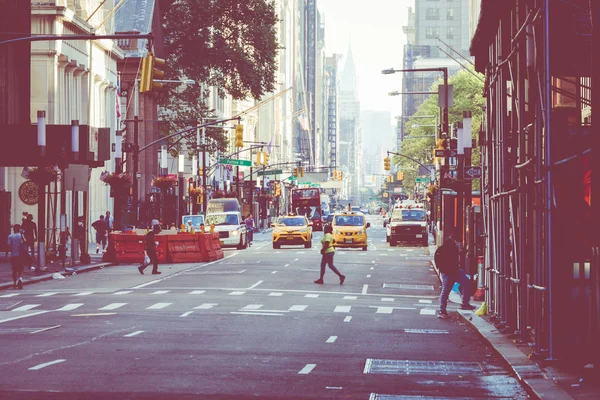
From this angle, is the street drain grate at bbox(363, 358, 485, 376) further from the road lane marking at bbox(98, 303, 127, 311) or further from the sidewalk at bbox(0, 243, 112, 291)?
the sidewalk at bbox(0, 243, 112, 291)

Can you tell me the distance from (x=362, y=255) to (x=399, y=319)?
105 ft

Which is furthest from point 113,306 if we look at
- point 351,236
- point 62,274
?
point 351,236

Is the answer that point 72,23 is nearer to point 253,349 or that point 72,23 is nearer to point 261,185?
point 253,349

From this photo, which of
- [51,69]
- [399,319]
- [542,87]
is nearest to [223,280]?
[399,319]

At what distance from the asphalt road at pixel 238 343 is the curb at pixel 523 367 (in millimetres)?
175

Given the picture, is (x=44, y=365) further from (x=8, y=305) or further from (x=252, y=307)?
(x=8, y=305)

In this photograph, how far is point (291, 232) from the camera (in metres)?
65.7

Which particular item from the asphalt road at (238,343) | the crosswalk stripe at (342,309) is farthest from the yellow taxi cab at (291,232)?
the crosswalk stripe at (342,309)

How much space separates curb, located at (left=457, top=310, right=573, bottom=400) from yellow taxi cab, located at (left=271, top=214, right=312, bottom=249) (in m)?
41.8

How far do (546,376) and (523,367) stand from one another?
1.04 metres

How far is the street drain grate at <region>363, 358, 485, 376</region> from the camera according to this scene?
16763 mm

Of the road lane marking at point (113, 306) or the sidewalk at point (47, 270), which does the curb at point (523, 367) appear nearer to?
the road lane marking at point (113, 306)

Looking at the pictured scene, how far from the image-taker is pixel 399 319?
26.7 m

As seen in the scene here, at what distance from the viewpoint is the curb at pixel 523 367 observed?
14.1 m
